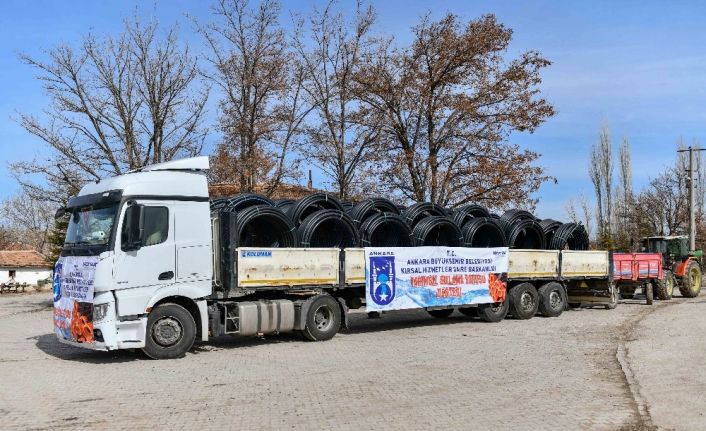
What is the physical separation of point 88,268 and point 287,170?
14.9 meters

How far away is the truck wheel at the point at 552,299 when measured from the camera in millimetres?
19016

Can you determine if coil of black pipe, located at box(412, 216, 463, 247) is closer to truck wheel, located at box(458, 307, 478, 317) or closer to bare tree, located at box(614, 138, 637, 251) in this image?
truck wheel, located at box(458, 307, 478, 317)

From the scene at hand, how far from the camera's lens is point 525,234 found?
2000 centimetres

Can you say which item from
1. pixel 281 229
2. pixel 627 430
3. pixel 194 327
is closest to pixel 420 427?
pixel 627 430

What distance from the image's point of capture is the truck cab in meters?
10.8

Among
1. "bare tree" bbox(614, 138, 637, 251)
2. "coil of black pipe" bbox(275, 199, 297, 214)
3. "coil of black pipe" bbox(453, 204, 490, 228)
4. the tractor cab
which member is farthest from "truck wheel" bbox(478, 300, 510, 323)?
"bare tree" bbox(614, 138, 637, 251)

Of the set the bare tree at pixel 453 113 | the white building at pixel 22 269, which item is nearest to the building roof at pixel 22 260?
the white building at pixel 22 269

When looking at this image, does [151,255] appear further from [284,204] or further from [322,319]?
[284,204]

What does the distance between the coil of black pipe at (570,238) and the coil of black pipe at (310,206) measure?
8.48 metres

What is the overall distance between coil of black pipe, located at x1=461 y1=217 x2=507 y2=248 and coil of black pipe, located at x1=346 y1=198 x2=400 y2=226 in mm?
2059

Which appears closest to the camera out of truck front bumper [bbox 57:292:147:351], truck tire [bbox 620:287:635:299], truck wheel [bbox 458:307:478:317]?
truck front bumper [bbox 57:292:147:351]

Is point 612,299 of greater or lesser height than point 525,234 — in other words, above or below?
below

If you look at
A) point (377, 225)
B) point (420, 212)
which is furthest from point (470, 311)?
point (377, 225)

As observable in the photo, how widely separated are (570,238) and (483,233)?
14.5ft
